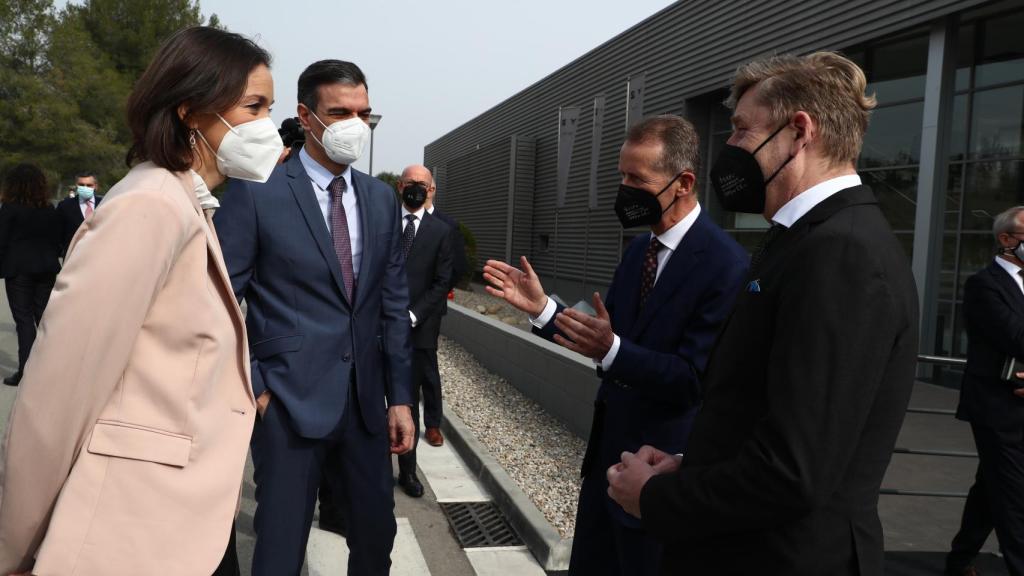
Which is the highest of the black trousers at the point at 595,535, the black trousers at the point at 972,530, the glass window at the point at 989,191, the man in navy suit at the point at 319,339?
the glass window at the point at 989,191

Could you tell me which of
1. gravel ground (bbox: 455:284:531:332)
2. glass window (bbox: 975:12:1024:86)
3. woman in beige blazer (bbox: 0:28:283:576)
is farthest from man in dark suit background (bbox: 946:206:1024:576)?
gravel ground (bbox: 455:284:531:332)

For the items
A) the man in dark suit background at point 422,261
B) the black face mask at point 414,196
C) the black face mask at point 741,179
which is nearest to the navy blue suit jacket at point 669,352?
the black face mask at point 741,179

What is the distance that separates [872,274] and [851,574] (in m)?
0.64

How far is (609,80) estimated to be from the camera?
73.7 feet

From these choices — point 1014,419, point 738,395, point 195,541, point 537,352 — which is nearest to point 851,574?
point 738,395

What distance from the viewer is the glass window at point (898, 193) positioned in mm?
12867

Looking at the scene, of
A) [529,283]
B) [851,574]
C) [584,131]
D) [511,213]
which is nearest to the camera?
[851,574]

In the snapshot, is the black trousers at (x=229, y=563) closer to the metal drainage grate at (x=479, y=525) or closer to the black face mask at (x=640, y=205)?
the black face mask at (x=640, y=205)

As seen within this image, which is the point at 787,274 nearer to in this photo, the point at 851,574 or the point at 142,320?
the point at 851,574

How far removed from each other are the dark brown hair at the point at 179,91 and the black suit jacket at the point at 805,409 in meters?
1.41

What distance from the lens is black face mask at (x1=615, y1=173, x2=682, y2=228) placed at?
2965 millimetres

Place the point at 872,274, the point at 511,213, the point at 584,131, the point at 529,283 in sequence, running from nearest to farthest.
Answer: the point at 872,274 → the point at 529,283 → the point at 584,131 → the point at 511,213

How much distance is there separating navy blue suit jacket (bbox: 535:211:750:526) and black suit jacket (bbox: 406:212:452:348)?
144 inches

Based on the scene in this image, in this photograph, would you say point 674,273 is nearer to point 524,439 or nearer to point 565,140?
point 524,439
